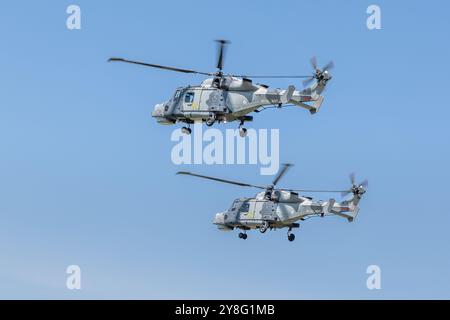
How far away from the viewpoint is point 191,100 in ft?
370

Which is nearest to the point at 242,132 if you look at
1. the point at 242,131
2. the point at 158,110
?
the point at 242,131

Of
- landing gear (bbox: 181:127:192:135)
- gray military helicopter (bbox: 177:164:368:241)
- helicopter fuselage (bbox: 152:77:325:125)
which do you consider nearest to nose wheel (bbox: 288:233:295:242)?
gray military helicopter (bbox: 177:164:368:241)

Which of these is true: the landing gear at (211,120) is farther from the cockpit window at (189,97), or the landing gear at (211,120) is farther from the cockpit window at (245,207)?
the cockpit window at (245,207)

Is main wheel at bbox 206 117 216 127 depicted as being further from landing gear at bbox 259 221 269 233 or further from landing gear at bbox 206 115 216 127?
landing gear at bbox 259 221 269 233

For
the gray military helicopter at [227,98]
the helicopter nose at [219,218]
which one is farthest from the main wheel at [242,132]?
the helicopter nose at [219,218]

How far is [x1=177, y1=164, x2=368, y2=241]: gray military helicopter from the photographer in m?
115
